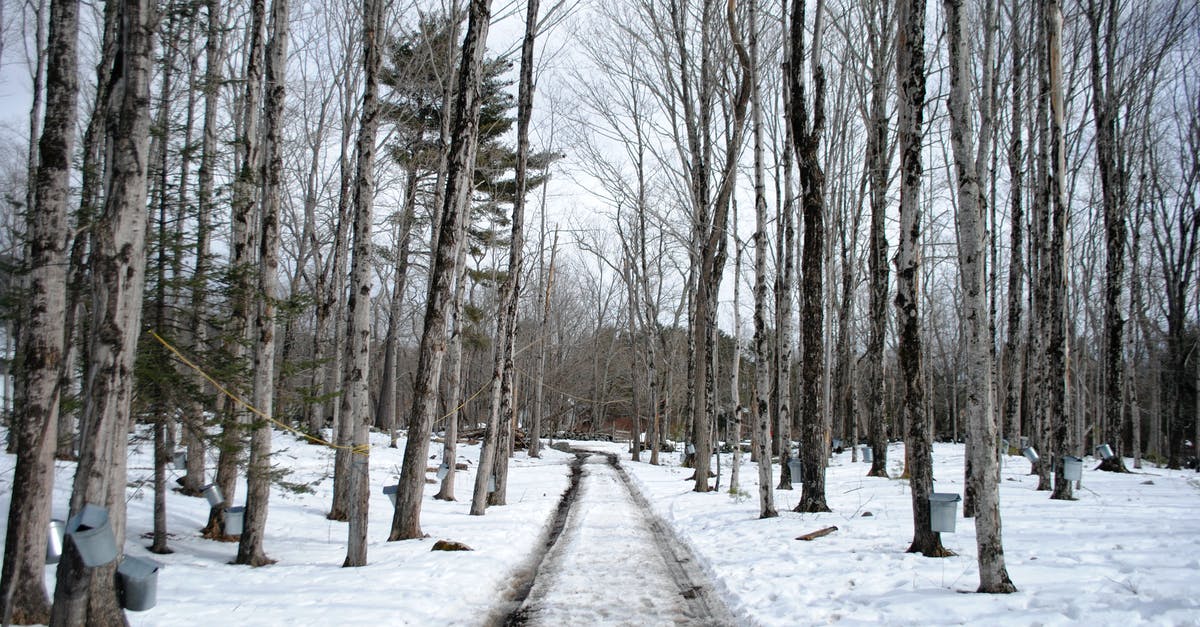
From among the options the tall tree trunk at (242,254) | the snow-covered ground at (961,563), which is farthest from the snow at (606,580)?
the tall tree trunk at (242,254)

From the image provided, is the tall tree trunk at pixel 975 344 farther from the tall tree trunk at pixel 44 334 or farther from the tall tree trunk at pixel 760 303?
the tall tree trunk at pixel 44 334

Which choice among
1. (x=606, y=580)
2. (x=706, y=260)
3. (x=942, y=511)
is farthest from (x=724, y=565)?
(x=706, y=260)

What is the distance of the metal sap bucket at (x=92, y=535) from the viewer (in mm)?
3336

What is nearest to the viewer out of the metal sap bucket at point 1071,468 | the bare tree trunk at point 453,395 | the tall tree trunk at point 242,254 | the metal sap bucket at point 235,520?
the metal sap bucket at point 235,520

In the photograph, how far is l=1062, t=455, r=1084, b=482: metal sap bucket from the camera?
1016 cm

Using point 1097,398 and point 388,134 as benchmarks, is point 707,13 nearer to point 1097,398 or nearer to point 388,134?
point 388,134

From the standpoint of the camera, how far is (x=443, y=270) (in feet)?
24.4

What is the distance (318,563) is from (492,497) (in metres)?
5.40

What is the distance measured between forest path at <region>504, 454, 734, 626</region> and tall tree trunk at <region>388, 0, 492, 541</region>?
1.84 m

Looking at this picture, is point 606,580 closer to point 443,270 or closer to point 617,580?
point 617,580

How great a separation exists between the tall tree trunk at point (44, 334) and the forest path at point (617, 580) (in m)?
3.17

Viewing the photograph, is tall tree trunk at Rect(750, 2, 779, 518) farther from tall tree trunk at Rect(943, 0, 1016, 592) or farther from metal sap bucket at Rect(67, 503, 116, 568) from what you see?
metal sap bucket at Rect(67, 503, 116, 568)

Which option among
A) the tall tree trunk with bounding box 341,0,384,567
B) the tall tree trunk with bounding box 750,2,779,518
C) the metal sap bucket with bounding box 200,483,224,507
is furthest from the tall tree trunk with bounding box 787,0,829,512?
the metal sap bucket with bounding box 200,483,224,507

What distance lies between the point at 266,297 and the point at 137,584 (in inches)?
131
